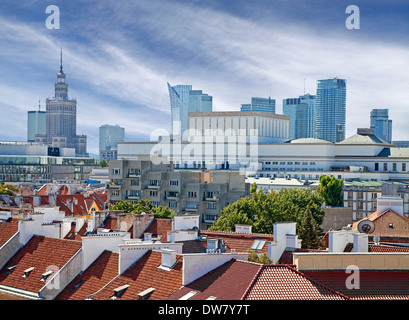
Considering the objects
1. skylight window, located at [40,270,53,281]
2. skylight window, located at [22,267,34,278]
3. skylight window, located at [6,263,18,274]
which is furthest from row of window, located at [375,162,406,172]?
skylight window, located at [40,270,53,281]

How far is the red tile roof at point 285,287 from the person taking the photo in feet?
51.5

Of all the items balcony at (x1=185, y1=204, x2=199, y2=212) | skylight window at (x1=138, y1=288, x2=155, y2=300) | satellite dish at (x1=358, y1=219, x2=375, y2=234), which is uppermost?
satellite dish at (x1=358, y1=219, x2=375, y2=234)

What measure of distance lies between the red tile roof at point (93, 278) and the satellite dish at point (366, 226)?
50.8 feet

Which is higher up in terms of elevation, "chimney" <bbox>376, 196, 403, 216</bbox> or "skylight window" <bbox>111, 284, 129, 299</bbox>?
"chimney" <bbox>376, 196, 403, 216</bbox>

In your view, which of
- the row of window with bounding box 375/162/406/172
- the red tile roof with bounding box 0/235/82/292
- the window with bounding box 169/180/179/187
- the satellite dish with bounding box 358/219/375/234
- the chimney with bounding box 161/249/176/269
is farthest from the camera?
the row of window with bounding box 375/162/406/172

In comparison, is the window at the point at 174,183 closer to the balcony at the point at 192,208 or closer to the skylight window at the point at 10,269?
the balcony at the point at 192,208

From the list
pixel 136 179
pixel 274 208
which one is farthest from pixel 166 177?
pixel 274 208

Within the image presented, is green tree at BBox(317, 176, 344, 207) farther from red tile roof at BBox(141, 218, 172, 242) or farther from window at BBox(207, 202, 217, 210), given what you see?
red tile roof at BBox(141, 218, 172, 242)

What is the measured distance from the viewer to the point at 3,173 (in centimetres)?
14912

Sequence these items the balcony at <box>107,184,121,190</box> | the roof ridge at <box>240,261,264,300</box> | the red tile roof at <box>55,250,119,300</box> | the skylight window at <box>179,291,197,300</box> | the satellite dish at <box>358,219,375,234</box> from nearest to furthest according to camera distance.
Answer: the roof ridge at <box>240,261,264,300</box> → the skylight window at <box>179,291,197,300</box> → the red tile roof at <box>55,250,119,300</box> → the satellite dish at <box>358,219,375,234</box> → the balcony at <box>107,184,121,190</box>

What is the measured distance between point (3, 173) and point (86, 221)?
118418 mm

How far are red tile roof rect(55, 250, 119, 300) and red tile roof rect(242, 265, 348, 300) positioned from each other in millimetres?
6371

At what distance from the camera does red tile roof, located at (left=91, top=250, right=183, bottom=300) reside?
18469 millimetres

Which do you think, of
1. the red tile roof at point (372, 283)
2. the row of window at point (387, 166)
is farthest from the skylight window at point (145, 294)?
the row of window at point (387, 166)
